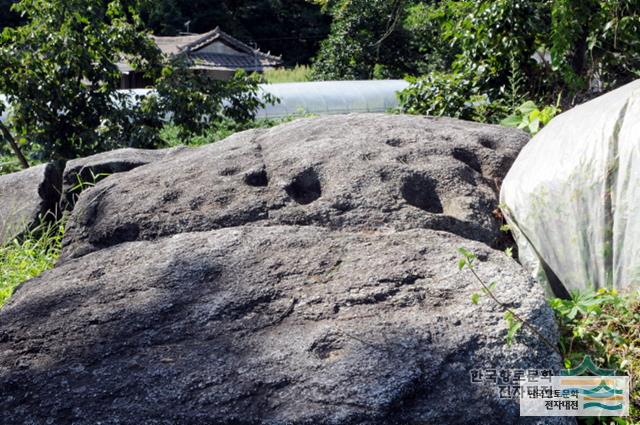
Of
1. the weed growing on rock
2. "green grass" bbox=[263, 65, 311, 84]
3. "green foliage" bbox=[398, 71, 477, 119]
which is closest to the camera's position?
the weed growing on rock

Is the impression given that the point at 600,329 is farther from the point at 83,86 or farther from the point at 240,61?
the point at 240,61

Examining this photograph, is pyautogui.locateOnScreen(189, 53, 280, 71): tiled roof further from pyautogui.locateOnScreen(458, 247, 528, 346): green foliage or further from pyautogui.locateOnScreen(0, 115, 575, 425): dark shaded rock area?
pyautogui.locateOnScreen(458, 247, 528, 346): green foliage

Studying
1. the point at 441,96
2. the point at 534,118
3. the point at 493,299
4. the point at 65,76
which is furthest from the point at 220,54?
the point at 493,299

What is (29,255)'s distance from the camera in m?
4.57

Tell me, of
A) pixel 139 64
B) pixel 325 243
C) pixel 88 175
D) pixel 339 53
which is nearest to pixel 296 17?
pixel 339 53

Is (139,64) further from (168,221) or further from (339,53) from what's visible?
(339,53)

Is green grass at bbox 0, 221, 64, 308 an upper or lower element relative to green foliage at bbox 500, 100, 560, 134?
lower

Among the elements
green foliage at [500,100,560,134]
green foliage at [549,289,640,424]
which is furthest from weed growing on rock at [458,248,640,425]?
green foliage at [500,100,560,134]

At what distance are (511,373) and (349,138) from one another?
186cm

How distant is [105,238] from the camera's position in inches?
139

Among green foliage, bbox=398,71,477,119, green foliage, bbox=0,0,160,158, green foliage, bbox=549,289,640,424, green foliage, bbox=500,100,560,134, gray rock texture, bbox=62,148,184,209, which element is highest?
green foliage, bbox=0,0,160,158

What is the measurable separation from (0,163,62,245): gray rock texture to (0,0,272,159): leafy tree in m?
1.97

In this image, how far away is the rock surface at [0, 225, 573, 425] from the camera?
216 centimetres

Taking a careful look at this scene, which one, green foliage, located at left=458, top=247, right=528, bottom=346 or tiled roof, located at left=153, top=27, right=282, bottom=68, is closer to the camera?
green foliage, located at left=458, top=247, right=528, bottom=346
